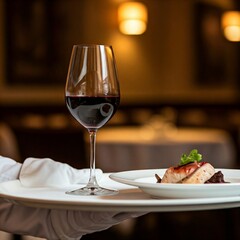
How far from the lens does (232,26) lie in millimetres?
8781

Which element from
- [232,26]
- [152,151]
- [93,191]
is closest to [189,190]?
[93,191]

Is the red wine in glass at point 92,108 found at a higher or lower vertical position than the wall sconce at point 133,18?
lower

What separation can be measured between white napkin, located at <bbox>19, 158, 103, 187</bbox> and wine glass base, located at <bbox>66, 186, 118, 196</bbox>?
0.26ft

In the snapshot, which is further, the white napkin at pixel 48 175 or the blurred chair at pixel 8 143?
the blurred chair at pixel 8 143

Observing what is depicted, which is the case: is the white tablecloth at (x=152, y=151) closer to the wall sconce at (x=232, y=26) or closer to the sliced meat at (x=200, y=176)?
the wall sconce at (x=232, y=26)

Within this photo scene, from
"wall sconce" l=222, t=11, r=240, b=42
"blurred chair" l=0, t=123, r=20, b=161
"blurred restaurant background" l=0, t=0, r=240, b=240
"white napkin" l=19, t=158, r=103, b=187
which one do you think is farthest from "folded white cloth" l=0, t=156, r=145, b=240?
"wall sconce" l=222, t=11, r=240, b=42

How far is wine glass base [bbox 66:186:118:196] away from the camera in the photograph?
1.28 metres

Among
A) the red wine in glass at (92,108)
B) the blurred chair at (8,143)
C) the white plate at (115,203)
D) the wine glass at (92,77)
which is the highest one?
the wine glass at (92,77)

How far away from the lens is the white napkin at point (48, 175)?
1.40 metres

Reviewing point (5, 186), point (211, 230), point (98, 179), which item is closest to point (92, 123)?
point (98, 179)

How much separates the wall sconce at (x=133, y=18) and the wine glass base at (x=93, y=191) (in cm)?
666

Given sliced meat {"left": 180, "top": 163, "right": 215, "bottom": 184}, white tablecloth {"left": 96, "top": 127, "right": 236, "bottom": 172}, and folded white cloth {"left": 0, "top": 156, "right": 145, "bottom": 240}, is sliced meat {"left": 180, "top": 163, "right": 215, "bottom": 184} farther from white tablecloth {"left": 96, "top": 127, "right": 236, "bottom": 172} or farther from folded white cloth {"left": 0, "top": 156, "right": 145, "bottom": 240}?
white tablecloth {"left": 96, "top": 127, "right": 236, "bottom": 172}

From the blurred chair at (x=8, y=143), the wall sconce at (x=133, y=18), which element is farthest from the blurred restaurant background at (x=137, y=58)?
the blurred chair at (x=8, y=143)

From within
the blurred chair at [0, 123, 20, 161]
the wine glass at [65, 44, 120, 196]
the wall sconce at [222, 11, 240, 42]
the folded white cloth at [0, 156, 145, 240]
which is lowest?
the blurred chair at [0, 123, 20, 161]
